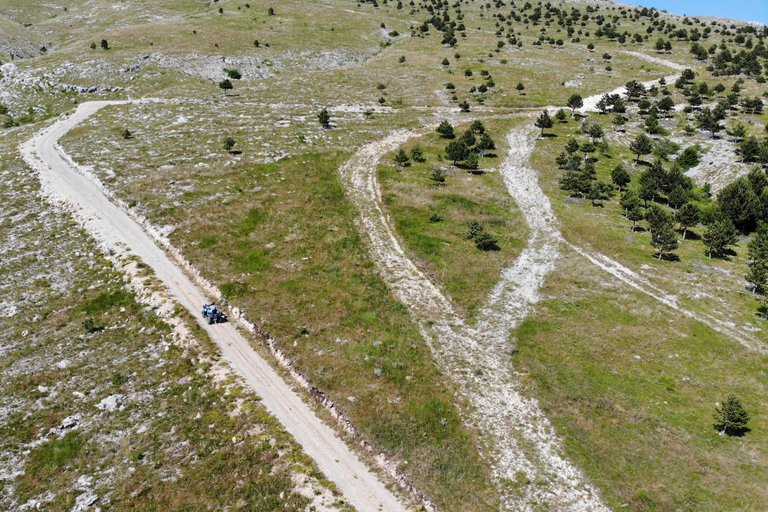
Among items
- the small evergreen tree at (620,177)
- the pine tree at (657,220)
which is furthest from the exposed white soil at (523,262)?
the small evergreen tree at (620,177)

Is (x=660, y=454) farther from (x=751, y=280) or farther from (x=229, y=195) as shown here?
(x=229, y=195)

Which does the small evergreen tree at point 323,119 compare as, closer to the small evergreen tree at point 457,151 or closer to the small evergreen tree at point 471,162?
the small evergreen tree at point 457,151

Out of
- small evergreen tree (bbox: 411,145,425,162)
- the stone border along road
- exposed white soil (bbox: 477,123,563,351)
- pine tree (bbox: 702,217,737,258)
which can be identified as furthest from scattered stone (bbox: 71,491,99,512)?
pine tree (bbox: 702,217,737,258)

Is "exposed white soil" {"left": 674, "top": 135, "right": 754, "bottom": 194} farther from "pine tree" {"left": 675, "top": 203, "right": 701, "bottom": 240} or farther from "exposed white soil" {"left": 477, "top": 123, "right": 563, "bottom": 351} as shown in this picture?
"exposed white soil" {"left": 477, "top": 123, "right": 563, "bottom": 351}

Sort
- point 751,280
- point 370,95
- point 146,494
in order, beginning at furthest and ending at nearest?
1. point 370,95
2. point 751,280
3. point 146,494

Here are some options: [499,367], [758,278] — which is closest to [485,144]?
[758,278]

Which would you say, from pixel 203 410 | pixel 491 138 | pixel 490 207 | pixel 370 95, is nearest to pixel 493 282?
pixel 490 207

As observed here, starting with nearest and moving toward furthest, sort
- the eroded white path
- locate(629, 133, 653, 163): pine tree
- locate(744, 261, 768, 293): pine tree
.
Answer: the eroded white path, locate(744, 261, 768, 293): pine tree, locate(629, 133, 653, 163): pine tree
